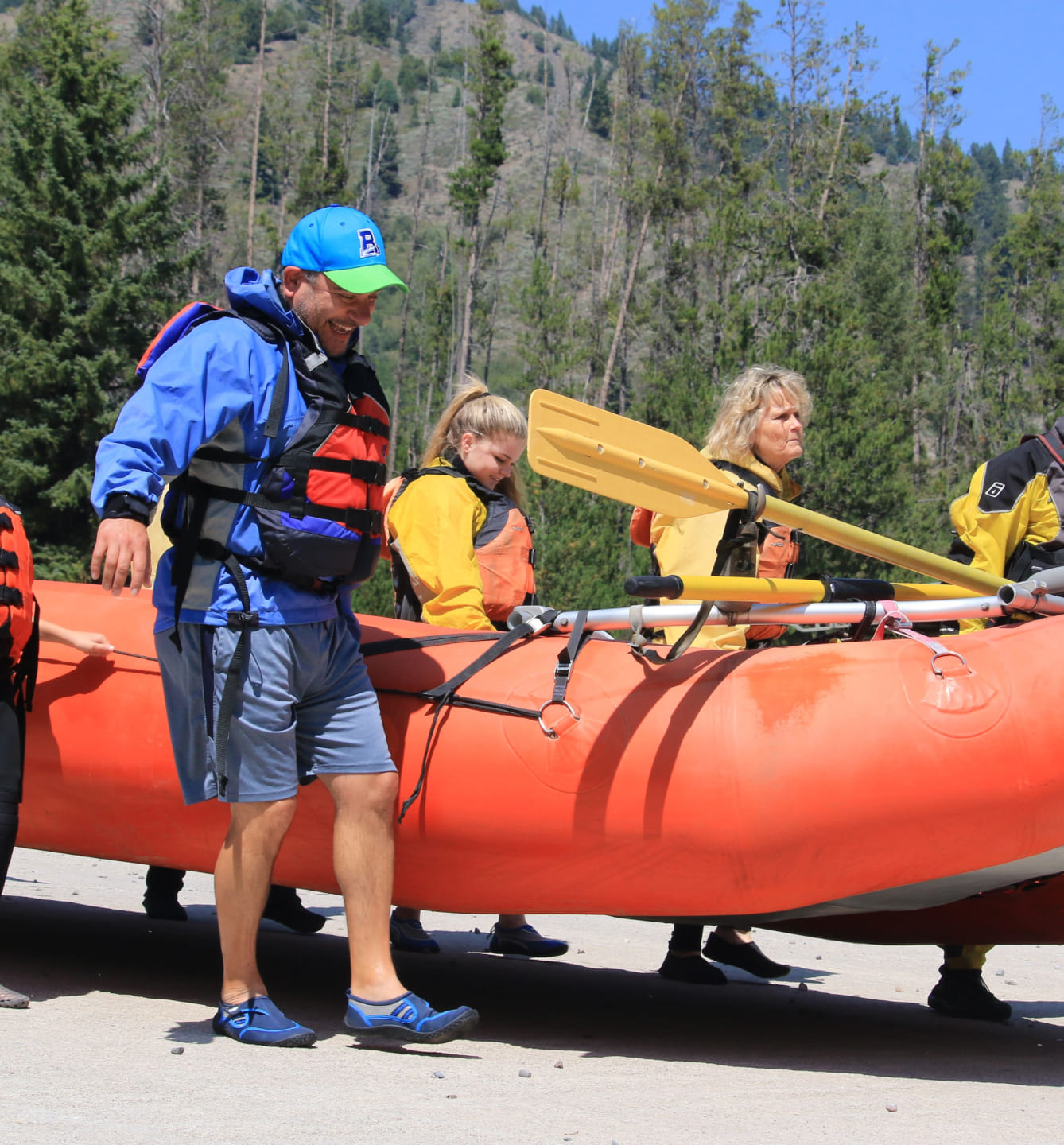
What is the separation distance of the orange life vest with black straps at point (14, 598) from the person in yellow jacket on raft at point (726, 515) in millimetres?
1688

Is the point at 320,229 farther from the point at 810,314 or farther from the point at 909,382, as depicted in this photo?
the point at 909,382

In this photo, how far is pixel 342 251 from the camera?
2.97 m

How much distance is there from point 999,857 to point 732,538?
102cm

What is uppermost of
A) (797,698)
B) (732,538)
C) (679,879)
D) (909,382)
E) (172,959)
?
(909,382)

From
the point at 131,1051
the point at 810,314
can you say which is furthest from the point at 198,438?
the point at 810,314

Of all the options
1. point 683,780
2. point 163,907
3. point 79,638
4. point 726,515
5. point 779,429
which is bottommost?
point 163,907

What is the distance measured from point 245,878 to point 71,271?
2551 cm

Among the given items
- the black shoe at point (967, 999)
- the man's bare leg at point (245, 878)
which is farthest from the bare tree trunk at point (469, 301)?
the man's bare leg at point (245, 878)

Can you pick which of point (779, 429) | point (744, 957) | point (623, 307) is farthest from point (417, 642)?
point (623, 307)

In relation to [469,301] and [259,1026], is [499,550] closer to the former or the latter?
[259,1026]

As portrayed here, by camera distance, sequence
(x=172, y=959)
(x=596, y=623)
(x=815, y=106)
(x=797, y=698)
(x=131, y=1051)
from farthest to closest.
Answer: (x=815, y=106) < (x=172, y=959) < (x=596, y=623) < (x=797, y=698) < (x=131, y=1051)

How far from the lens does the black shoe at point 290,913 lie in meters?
4.65

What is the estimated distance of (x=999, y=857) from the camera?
2.85m

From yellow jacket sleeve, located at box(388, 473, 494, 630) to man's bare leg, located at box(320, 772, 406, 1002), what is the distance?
0.75 metres
